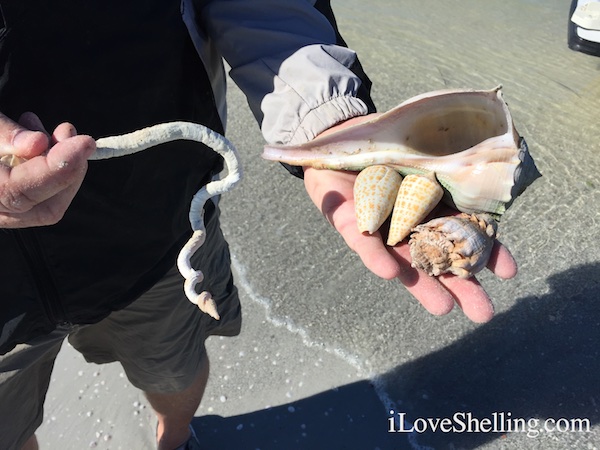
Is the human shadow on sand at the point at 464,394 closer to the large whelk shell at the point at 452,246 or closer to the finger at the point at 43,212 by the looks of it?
the large whelk shell at the point at 452,246

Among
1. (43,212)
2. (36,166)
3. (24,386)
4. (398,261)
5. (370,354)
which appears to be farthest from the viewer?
(370,354)

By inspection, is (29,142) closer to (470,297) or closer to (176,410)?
(470,297)

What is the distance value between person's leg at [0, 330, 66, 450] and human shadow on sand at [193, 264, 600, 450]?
0.77m

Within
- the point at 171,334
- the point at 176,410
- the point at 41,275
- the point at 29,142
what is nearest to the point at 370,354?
the point at 176,410

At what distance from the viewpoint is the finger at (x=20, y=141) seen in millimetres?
889

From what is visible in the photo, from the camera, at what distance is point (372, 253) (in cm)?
138

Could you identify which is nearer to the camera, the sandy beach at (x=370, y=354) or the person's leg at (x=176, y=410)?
the person's leg at (x=176, y=410)

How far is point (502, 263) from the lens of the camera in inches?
58.7

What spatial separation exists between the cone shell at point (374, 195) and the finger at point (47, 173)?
731 millimetres

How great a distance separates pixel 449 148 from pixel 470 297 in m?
0.55

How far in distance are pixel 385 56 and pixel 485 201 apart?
9.03 ft

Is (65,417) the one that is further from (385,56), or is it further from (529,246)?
(385,56)

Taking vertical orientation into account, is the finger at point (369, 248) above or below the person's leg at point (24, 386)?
above

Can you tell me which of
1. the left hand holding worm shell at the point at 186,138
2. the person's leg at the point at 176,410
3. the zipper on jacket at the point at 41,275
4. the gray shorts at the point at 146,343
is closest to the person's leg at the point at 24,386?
the gray shorts at the point at 146,343
